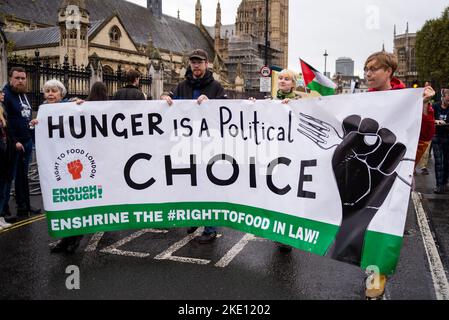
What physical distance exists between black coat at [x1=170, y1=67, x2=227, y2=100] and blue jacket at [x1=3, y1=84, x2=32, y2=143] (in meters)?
2.71

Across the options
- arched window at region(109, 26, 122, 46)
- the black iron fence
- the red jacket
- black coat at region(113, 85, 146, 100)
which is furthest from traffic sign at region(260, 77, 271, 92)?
arched window at region(109, 26, 122, 46)

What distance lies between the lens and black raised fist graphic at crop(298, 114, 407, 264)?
3.71 metres

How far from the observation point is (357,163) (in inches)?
153

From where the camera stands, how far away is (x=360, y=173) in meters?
3.85

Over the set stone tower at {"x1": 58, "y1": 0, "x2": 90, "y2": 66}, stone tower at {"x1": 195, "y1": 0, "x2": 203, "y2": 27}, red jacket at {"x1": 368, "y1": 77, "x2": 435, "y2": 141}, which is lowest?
red jacket at {"x1": 368, "y1": 77, "x2": 435, "y2": 141}

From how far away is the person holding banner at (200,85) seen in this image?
545 centimetres

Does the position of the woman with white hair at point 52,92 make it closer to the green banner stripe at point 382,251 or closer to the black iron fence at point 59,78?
the green banner stripe at point 382,251

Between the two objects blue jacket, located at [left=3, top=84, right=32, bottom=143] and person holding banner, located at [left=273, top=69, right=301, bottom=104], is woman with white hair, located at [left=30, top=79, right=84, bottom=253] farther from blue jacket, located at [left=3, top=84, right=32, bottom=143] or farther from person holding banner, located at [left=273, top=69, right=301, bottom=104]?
person holding banner, located at [left=273, top=69, right=301, bottom=104]

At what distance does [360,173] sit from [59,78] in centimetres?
1866

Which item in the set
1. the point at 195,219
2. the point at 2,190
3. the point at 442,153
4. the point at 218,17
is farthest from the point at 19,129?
the point at 218,17

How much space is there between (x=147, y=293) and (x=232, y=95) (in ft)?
139
